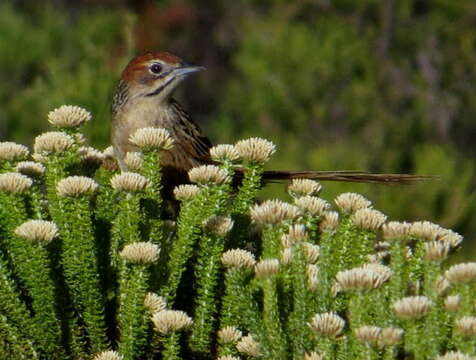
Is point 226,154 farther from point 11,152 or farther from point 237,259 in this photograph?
point 11,152

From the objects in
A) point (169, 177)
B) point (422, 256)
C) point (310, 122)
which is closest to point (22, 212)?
point (422, 256)

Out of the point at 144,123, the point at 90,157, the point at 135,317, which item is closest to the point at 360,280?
the point at 135,317

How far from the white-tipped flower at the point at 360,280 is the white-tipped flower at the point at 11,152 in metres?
1.09

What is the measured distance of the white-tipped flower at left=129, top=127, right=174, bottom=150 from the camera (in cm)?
261

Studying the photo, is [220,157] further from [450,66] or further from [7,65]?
[450,66]

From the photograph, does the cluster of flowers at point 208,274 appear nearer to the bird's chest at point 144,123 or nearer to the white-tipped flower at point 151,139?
the white-tipped flower at point 151,139

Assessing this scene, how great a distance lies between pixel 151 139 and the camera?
8.55 ft

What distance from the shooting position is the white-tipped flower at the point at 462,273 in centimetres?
219

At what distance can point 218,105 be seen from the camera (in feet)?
37.5

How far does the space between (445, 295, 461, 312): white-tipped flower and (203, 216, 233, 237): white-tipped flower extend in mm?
621

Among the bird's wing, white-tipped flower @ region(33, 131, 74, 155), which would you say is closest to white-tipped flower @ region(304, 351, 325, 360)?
white-tipped flower @ region(33, 131, 74, 155)

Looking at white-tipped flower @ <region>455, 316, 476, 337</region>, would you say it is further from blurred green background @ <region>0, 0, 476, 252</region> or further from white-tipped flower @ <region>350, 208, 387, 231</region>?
blurred green background @ <region>0, 0, 476, 252</region>

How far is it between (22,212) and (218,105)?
29.6ft

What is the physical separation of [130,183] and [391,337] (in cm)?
81
